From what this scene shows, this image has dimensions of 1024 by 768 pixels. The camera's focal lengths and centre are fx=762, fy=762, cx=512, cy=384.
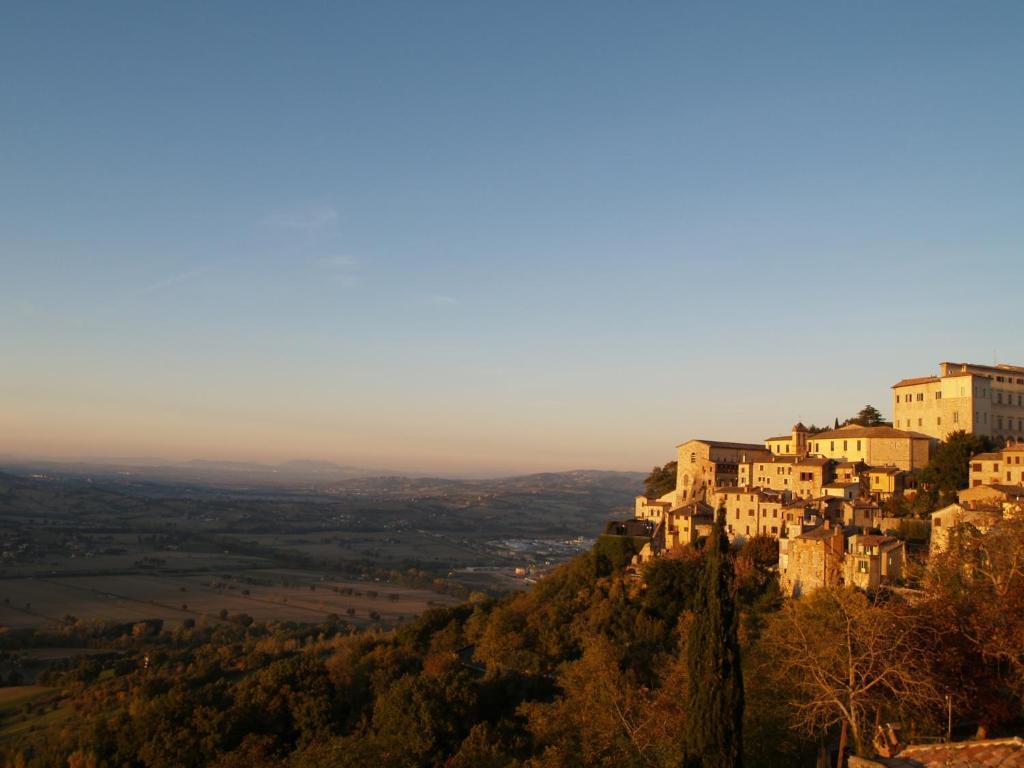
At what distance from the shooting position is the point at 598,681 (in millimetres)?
26484

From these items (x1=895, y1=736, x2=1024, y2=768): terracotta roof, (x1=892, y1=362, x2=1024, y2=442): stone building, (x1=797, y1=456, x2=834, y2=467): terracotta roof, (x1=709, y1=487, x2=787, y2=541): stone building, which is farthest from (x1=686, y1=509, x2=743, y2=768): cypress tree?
(x1=892, y1=362, x2=1024, y2=442): stone building

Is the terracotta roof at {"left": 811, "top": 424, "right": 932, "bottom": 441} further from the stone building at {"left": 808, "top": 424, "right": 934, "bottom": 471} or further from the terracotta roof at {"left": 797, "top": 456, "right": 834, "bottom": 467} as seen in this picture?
the terracotta roof at {"left": 797, "top": 456, "right": 834, "bottom": 467}

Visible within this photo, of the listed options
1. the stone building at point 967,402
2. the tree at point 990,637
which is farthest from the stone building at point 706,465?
the tree at point 990,637

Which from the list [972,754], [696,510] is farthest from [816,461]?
[972,754]

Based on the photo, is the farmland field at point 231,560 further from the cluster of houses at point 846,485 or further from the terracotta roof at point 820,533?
the terracotta roof at point 820,533

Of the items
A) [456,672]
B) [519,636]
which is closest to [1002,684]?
[456,672]

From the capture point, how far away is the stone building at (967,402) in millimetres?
51438

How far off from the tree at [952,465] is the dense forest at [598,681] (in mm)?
11700

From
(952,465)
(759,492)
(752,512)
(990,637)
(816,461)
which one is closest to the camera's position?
(990,637)

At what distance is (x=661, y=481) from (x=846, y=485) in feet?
69.1

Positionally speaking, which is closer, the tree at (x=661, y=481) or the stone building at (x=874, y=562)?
the stone building at (x=874, y=562)

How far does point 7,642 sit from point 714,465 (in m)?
59.6

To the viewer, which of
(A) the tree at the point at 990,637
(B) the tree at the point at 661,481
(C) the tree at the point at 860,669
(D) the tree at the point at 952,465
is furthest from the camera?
(B) the tree at the point at 661,481

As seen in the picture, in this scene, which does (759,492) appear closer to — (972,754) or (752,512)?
(752,512)
